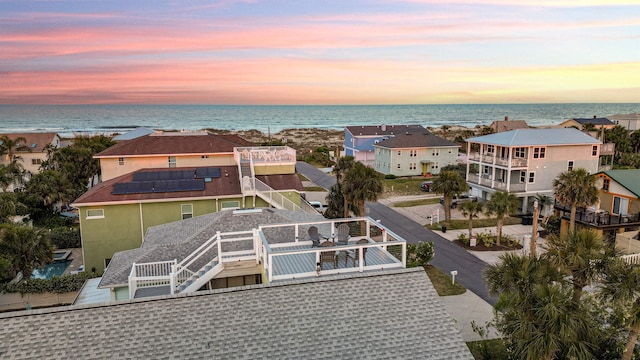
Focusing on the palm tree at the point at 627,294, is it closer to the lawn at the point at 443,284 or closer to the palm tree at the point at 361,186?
the lawn at the point at 443,284

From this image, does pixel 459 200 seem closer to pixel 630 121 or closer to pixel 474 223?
pixel 474 223

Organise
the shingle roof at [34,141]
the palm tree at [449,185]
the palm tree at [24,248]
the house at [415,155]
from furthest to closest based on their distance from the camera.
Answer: the house at [415,155]
the shingle roof at [34,141]
the palm tree at [449,185]
the palm tree at [24,248]

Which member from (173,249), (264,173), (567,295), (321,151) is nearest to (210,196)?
(264,173)

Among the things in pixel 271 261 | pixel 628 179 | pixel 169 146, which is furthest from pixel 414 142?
pixel 271 261

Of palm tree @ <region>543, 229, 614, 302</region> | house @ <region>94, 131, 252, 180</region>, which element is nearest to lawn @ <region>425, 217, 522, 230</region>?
house @ <region>94, 131, 252, 180</region>

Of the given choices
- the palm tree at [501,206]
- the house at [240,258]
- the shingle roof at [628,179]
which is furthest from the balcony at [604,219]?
the house at [240,258]

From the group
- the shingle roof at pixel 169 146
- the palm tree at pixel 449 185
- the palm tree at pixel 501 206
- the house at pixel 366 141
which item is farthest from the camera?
the house at pixel 366 141
